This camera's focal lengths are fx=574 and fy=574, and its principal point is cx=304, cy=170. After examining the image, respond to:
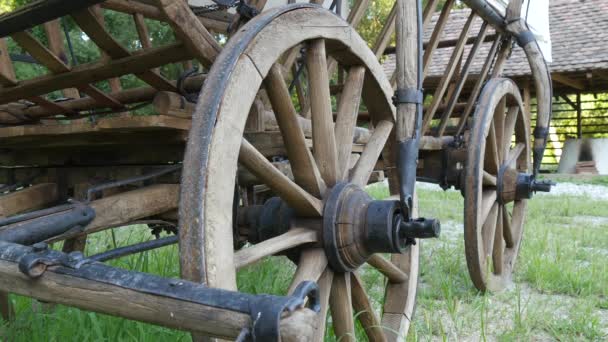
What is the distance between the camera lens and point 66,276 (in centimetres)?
103

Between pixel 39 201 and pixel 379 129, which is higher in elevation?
pixel 379 129

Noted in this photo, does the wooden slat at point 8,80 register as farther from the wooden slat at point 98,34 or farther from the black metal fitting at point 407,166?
the black metal fitting at point 407,166

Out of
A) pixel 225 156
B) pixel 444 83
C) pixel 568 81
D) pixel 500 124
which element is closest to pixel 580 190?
pixel 568 81

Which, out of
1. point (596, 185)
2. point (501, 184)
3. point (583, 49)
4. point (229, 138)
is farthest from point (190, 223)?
point (583, 49)

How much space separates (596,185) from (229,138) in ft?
40.8

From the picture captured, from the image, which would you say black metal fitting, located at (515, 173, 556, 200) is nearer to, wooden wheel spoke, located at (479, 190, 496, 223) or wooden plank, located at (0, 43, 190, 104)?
wooden wheel spoke, located at (479, 190, 496, 223)

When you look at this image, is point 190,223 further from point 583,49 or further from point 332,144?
point 583,49

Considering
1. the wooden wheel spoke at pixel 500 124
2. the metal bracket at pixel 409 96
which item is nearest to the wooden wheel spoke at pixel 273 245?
the metal bracket at pixel 409 96

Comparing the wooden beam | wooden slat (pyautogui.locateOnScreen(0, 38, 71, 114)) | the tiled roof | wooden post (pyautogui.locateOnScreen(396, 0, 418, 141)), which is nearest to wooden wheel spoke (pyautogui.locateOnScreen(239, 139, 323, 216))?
wooden post (pyautogui.locateOnScreen(396, 0, 418, 141))

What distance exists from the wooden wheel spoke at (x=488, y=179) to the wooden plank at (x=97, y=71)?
6.23 ft

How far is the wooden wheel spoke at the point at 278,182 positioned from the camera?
1431 mm

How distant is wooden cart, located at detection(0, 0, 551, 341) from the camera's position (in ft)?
3.77

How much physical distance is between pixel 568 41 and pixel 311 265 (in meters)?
13.5

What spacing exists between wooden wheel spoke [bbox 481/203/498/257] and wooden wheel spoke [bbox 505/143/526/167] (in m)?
0.35
